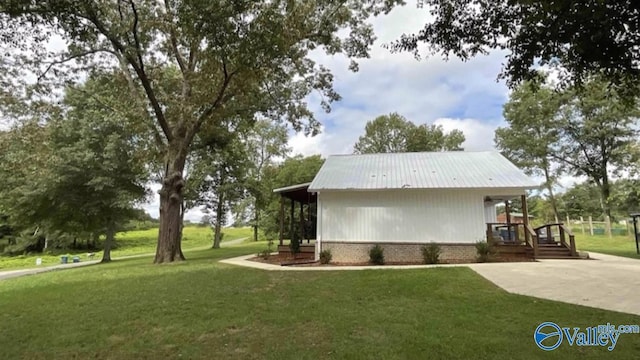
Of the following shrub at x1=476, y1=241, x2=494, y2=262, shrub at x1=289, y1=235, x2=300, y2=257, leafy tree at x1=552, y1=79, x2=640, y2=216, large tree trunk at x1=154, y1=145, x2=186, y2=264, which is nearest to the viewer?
shrub at x1=476, y1=241, x2=494, y2=262

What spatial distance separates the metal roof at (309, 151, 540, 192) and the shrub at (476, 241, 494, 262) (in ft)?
6.53

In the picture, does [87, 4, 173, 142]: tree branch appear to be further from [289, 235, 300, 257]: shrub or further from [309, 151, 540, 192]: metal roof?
[289, 235, 300, 257]: shrub

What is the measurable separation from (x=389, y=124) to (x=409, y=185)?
24524 mm

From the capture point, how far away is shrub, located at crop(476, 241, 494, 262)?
11867 millimetres

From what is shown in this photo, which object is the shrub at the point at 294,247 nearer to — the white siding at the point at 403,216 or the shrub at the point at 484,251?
the white siding at the point at 403,216

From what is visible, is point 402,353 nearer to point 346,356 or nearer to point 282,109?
point 346,356

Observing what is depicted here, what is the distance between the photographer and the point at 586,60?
5270 mm

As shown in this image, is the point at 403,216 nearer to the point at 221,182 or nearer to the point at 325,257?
the point at 325,257

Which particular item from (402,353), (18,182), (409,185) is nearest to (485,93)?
(409,185)

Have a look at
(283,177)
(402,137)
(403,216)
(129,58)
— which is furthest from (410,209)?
(402,137)

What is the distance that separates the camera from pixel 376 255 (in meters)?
12.5

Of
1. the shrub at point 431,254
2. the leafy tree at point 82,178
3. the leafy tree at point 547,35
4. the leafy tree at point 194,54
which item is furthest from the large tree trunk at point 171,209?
the leafy tree at point 547,35

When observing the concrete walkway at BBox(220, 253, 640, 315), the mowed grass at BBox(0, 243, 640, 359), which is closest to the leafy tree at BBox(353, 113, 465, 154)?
the concrete walkway at BBox(220, 253, 640, 315)

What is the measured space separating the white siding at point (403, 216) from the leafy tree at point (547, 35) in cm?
701
